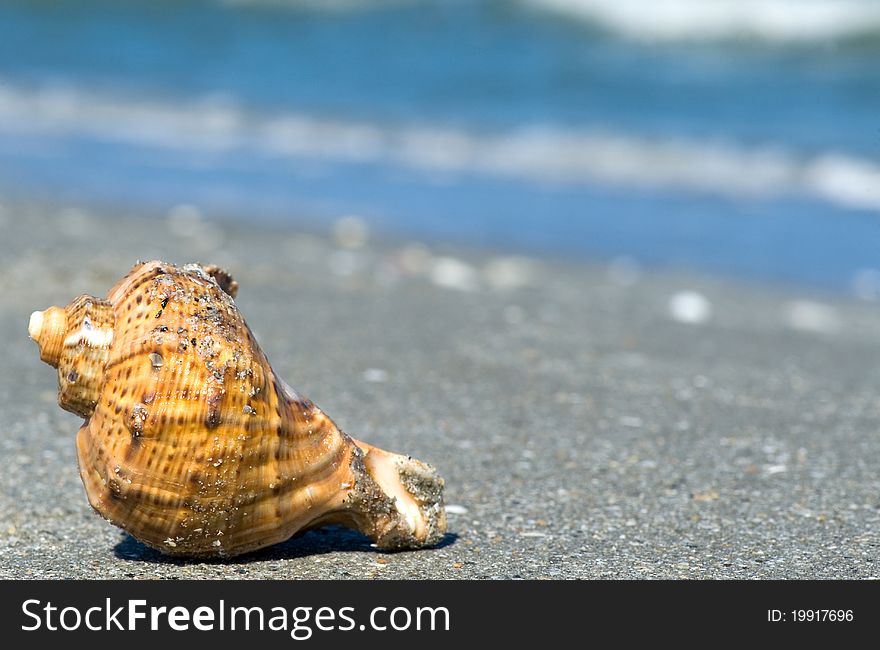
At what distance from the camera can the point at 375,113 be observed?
12.7 metres

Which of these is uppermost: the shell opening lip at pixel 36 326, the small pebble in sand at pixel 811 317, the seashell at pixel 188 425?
the small pebble in sand at pixel 811 317

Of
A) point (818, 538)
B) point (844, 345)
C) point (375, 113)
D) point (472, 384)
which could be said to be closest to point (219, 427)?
point (818, 538)

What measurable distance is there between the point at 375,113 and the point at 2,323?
8282 millimetres

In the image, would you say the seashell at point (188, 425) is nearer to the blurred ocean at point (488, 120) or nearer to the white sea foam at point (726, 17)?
the blurred ocean at point (488, 120)

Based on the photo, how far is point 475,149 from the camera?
37.5 feet

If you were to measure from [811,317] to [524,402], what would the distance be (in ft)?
8.97

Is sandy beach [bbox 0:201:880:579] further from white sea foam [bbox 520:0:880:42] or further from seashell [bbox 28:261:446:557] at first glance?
white sea foam [bbox 520:0:880:42]

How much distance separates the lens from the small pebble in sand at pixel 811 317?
6027 millimetres

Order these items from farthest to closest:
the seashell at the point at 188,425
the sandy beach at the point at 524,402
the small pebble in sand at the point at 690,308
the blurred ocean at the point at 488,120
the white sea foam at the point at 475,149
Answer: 1. the white sea foam at the point at 475,149
2. the blurred ocean at the point at 488,120
3. the small pebble in sand at the point at 690,308
4. the sandy beach at the point at 524,402
5. the seashell at the point at 188,425

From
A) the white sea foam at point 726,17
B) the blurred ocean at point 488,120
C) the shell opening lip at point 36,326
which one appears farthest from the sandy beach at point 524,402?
the white sea foam at point 726,17

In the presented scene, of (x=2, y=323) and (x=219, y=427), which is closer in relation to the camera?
(x=219, y=427)

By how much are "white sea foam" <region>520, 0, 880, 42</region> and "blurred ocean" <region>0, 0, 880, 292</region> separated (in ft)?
0.15

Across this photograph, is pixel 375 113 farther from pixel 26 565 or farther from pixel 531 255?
pixel 26 565

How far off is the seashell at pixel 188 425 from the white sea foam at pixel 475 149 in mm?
7962
